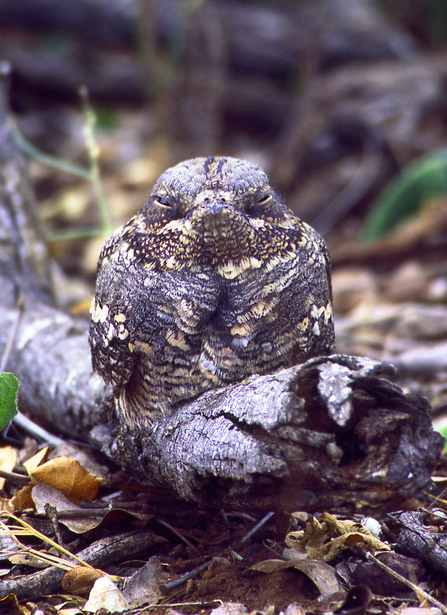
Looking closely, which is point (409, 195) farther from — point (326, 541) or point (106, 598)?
point (106, 598)

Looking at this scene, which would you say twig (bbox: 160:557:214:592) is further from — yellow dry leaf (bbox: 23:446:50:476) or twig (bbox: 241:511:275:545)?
yellow dry leaf (bbox: 23:446:50:476)

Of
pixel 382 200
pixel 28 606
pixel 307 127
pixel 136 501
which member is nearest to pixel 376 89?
pixel 307 127

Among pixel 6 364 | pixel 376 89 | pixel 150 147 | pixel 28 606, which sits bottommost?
pixel 28 606

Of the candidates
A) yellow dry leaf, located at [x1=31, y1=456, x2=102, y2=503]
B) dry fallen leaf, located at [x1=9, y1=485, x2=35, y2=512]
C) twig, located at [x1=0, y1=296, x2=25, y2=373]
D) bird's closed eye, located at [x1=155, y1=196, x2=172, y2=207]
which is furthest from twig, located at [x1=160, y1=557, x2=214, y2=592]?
twig, located at [x1=0, y1=296, x2=25, y2=373]

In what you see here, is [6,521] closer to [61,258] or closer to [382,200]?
[61,258]

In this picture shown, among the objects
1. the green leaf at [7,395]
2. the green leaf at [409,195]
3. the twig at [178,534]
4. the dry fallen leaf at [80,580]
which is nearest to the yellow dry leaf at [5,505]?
the green leaf at [7,395]

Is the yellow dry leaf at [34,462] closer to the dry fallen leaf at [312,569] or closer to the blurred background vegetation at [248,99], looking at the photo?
the dry fallen leaf at [312,569]

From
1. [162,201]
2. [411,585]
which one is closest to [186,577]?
[411,585]
